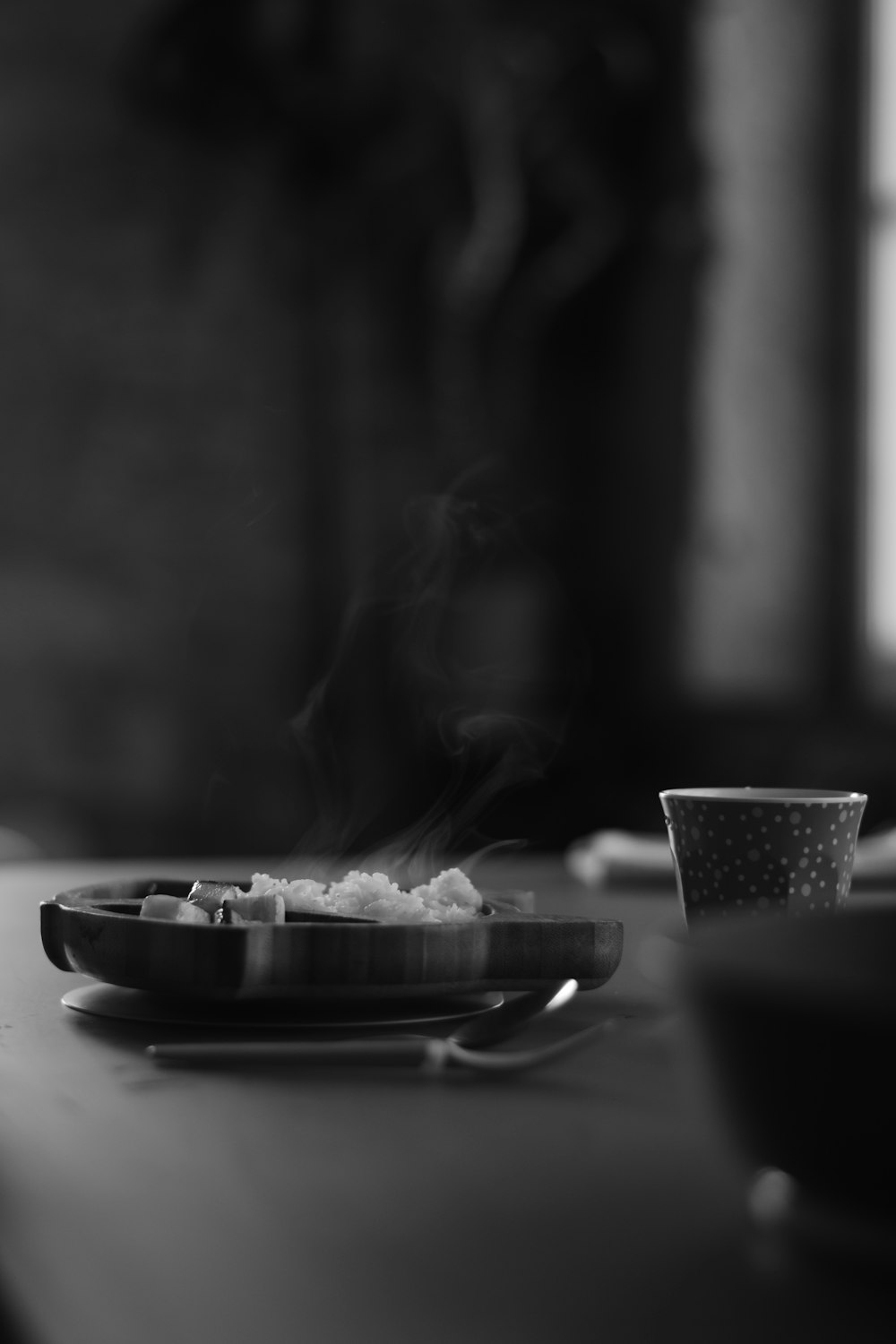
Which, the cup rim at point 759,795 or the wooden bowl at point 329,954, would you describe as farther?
the cup rim at point 759,795

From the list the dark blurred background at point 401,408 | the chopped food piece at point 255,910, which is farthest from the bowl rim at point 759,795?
the dark blurred background at point 401,408

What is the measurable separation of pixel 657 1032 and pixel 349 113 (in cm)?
280

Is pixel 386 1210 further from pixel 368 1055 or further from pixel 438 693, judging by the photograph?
pixel 438 693

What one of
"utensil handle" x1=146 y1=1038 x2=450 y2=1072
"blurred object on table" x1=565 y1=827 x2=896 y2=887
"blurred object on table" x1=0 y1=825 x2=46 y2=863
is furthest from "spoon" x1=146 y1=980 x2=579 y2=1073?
"blurred object on table" x1=0 y1=825 x2=46 y2=863

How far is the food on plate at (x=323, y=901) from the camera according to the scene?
0.67 meters

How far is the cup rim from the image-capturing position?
0.76 meters

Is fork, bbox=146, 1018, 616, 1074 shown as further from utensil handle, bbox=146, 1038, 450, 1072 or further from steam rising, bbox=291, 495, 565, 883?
steam rising, bbox=291, 495, 565, 883

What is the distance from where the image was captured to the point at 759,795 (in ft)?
2.75

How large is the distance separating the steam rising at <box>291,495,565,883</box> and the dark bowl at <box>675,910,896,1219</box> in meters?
2.65

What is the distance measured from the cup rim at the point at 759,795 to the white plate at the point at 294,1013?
16 centimetres

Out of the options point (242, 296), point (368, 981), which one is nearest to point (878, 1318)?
point (368, 981)

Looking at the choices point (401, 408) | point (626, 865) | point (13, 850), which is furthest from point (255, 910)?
point (401, 408)

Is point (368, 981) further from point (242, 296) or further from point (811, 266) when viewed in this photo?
point (242, 296)

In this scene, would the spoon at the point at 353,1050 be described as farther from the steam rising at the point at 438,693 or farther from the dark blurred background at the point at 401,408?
the steam rising at the point at 438,693
